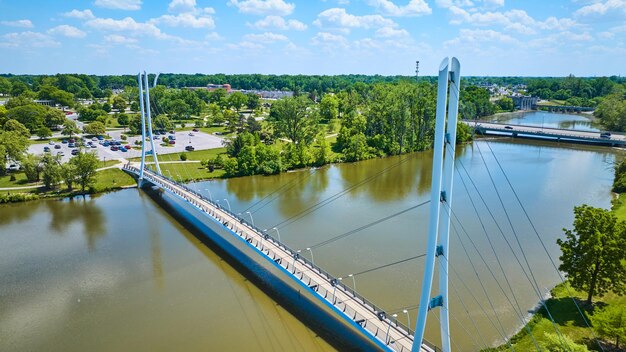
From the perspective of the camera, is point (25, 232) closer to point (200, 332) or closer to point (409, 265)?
point (200, 332)

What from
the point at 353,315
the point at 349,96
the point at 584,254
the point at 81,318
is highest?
the point at 349,96

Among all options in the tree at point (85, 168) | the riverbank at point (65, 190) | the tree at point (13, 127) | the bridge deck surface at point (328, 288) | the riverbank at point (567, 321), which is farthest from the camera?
the tree at point (13, 127)

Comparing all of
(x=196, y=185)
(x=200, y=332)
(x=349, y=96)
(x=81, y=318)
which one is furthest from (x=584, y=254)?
(x=349, y=96)

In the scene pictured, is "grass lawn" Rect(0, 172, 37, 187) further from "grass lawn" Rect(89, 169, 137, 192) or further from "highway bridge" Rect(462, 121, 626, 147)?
"highway bridge" Rect(462, 121, 626, 147)

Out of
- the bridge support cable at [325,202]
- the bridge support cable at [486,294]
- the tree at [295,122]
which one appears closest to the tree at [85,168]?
the bridge support cable at [325,202]

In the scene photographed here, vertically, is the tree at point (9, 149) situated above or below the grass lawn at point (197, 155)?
above

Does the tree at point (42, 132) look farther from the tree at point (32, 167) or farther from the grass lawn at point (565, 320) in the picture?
the grass lawn at point (565, 320)

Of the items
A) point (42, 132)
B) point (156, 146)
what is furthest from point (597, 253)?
point (42, 132)
